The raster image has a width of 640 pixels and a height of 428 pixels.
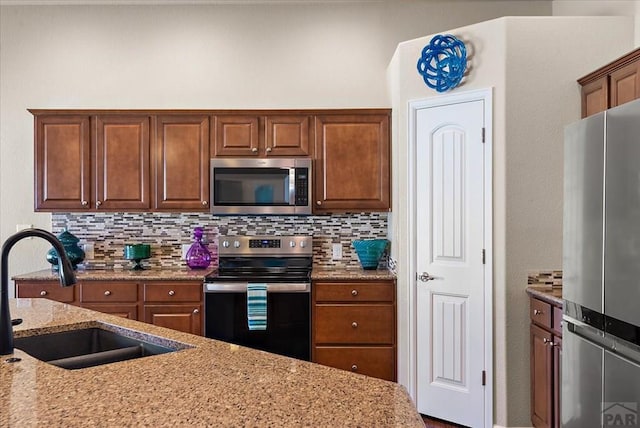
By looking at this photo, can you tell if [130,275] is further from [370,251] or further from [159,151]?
[370,251]

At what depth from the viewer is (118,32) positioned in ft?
14.3

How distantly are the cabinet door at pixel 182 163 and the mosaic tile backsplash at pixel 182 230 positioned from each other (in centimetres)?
34

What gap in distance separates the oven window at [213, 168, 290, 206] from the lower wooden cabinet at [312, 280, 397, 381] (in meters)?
0.76

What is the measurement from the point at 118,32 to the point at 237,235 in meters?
1.98

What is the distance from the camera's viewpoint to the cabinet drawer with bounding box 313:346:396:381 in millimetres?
3738

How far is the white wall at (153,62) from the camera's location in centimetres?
433

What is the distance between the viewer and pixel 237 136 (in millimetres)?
4031

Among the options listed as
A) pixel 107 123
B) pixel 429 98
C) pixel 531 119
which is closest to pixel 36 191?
pixel 107 123

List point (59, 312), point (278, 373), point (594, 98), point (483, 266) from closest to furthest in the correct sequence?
point (278, 373), point (59, 312), point (594, 98), point (483, 266)

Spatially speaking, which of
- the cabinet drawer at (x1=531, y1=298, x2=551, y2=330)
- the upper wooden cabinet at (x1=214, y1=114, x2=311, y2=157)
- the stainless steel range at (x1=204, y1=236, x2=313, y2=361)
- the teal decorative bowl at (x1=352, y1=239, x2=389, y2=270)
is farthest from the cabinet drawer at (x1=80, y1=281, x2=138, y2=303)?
the cabinet drawer at (x1=531, y1=298, x2=551, y2=330)

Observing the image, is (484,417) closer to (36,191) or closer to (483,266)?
(483,266)

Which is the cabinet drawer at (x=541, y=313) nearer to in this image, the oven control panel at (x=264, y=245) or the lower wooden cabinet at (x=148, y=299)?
the oven control panel at (x=264, y=245)

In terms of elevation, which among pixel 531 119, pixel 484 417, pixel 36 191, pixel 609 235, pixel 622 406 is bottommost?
pixel 484 417

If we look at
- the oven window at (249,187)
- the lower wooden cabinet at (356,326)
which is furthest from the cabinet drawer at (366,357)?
the oven window at (249,187)
